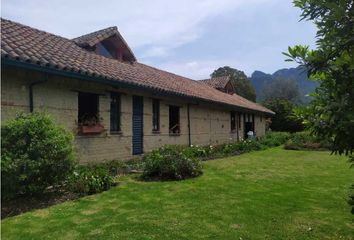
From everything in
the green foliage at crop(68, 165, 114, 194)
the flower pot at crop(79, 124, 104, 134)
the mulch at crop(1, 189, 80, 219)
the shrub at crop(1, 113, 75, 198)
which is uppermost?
the flower pot at crop(79, 124, 104, 134)

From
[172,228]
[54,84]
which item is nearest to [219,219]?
[172,228]

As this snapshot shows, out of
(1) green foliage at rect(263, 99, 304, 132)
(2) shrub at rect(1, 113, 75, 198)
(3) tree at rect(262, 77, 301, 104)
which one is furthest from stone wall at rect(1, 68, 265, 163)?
(3) tree at rect(262, 77, 301, 104)

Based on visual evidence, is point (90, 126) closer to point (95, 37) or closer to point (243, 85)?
point (95, 37)

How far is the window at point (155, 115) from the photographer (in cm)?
1628

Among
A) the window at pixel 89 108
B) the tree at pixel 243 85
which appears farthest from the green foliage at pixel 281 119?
the window at pixel 89 108

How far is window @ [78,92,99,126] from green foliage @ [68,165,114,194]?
3.51 m

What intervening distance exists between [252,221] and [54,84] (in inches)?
290

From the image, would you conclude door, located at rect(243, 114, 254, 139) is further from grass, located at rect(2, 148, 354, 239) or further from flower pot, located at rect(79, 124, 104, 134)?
grass, located at rect(2, 148, 354, 239)

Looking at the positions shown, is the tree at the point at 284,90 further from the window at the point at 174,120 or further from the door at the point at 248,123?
the window at the point at 174,120

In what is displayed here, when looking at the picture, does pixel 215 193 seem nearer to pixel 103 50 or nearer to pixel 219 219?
pixel 219 219

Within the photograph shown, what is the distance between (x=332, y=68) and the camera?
13.3ft

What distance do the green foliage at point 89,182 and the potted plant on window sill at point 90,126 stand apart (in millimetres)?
2871

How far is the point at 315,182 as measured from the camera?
35.0ft

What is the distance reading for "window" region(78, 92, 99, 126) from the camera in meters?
12.5
